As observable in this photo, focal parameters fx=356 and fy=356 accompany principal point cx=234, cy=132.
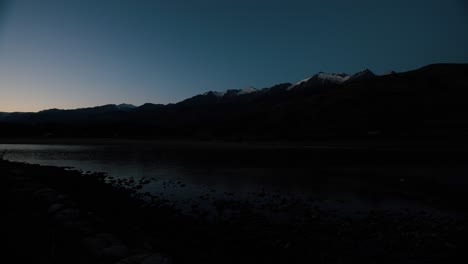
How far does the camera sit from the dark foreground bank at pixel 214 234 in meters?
12.3

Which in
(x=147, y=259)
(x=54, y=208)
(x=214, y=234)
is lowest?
(x=214, y=234)

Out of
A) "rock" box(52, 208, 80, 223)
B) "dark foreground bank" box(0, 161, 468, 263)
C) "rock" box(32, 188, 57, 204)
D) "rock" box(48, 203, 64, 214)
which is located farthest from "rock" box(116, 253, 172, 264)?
"rock" box(32, 188, 57, 204)

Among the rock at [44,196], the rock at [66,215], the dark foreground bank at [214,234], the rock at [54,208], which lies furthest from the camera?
the rock at [44,196]

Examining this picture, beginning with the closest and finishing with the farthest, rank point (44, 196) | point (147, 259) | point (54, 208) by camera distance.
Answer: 1. point (147, 259)
2. point (54, 208)
3. point (44, 196)

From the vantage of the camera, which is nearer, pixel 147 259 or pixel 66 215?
pixel 147 259

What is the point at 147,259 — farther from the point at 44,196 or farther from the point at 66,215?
the point at 44,196

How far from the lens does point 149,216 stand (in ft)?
68.6

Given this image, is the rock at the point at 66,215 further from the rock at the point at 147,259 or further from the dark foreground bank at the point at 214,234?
the rock at the point at 147,259

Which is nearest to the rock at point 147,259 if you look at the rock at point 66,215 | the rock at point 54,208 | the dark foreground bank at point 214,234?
the dark foreground bank at point 214,234

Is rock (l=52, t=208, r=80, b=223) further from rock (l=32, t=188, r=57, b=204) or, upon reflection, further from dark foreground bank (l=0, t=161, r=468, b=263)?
rock (l=32, t=188, r=57, b=204)

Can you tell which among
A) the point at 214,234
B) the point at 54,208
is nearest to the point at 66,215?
the point at 54,208

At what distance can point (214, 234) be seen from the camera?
1781 cm

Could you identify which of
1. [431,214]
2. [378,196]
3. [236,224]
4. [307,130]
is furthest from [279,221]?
[307,130]

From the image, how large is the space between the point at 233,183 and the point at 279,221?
1684 centimetres
